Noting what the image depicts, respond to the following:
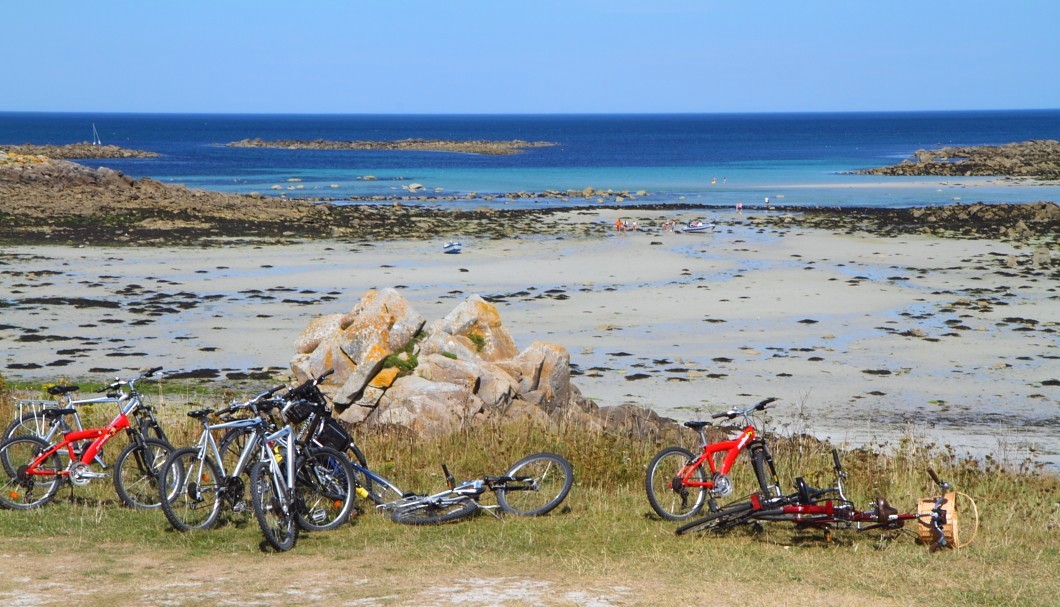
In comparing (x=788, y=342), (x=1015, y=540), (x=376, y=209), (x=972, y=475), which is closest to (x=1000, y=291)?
(x=788, y=342)

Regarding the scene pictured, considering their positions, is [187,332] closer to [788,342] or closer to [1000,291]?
[788,342]

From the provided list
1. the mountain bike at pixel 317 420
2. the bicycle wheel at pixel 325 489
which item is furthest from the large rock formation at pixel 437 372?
the bicycle wheel at pixel 325 489

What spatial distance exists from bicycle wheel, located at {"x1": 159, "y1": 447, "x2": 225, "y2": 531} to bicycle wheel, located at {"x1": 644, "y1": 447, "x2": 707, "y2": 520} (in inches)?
127

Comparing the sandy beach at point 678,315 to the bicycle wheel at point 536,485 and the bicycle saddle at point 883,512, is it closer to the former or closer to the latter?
the bicycle saddle at point 883,512

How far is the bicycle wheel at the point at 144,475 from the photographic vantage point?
892 cm

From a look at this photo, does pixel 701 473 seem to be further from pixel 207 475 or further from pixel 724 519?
pixel 207 475

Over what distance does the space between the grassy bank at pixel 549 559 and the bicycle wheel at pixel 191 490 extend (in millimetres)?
144

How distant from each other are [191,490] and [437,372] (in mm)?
5259

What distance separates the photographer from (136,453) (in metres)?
9.09

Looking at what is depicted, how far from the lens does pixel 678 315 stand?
25.1m

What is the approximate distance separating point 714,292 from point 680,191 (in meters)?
38.1

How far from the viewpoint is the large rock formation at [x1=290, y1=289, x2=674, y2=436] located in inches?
496

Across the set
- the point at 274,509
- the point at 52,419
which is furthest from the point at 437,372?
the point at 274,509

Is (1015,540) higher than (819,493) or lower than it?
lower
